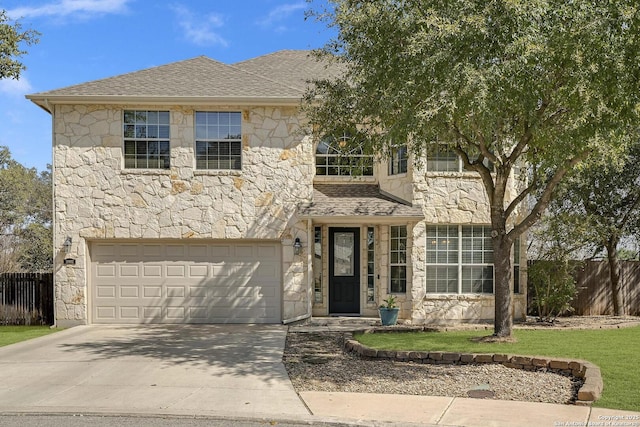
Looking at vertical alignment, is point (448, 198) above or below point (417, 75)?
below

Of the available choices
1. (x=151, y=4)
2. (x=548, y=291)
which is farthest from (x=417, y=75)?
(x=548, y=291)

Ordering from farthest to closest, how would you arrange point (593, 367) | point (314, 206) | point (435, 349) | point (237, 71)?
1. point (237, 71)
2. point (314, 206)
3. point (435, 349)
4. point (593, 367)

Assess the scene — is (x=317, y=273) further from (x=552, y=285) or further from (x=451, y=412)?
(x=451, y=412)

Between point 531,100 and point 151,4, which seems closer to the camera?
point 531,100

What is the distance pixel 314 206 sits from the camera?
15.2m

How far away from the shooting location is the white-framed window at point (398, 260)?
51.7ft

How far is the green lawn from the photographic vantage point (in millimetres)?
13203

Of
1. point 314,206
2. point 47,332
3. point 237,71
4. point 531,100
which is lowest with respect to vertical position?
point 47,332

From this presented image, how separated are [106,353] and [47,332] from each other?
4.22 metres

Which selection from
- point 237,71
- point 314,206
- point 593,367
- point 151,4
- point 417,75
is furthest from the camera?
point 237,71

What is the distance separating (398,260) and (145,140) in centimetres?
751

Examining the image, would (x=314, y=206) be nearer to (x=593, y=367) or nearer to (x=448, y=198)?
(x=448, y=198)

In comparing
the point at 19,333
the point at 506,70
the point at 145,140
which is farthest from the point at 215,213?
the point at 506,70

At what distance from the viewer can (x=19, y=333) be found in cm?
1426
